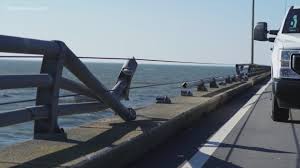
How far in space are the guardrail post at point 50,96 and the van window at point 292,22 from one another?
19.9 ft

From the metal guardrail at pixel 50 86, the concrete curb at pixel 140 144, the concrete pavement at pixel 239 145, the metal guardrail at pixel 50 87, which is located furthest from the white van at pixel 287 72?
the metal guardrail at pixel 50 86

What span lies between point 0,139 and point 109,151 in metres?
8.73

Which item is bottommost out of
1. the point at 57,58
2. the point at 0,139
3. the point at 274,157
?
the point at 0,139

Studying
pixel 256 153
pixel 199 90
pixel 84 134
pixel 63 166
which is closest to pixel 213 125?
pixel 256 153

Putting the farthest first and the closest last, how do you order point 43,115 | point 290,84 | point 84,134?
point 290,84
point 84,134
point 43,115

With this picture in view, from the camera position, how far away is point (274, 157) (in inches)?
309

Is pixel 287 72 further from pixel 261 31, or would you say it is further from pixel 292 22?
pixel 292 22

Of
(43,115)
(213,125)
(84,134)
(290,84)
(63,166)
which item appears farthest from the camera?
(213,125)

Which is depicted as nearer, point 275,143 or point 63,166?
point 63,166

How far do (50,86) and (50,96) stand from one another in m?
0.13

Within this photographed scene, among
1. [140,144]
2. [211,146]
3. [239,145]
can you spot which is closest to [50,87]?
[140,144]

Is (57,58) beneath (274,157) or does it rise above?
above

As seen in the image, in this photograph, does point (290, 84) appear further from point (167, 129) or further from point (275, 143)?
point (167, 129)

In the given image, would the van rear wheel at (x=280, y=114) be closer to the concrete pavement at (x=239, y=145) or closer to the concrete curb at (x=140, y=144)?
the concrete pavement at (x=239, y=145)
